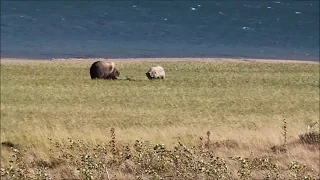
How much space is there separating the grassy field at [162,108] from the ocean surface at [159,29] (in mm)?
20533

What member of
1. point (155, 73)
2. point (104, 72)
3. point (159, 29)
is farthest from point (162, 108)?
point (159, 29)

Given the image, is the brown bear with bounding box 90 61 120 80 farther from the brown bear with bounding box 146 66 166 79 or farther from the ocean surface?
the ocean surface

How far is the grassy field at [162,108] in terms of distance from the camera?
687 inches

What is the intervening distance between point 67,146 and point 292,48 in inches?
2023

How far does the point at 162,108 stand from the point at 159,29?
48810mm

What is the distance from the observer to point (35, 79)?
31.7m

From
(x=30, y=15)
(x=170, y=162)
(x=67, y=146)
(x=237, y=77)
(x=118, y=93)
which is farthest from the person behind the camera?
(x=30, y=15)

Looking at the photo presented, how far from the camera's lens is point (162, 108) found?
2517cm

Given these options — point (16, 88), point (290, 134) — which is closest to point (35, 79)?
point (16, 88)

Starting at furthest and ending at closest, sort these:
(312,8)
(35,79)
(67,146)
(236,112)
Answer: (312,8), (35,79), (236,112), (67,146)

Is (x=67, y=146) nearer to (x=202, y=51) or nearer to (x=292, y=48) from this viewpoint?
(x=202, y=51)

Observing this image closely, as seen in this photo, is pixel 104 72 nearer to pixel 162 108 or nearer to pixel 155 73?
pixel 155 73

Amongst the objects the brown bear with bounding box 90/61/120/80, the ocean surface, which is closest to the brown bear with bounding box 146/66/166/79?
the brown bear with bounding box 90/61/120/80

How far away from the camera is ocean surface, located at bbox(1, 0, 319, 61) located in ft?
194
